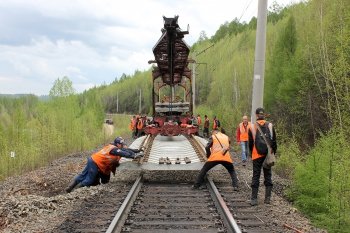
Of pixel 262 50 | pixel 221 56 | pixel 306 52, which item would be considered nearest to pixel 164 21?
pixel 262 50

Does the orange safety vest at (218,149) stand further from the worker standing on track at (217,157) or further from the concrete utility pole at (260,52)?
the concrete utility pole at (260,52)

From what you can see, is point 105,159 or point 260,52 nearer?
point 105,159

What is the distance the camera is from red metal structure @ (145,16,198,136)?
40.3 ft

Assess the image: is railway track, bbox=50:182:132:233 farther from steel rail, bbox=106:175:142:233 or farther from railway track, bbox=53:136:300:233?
steel rail, bbox=106:175:142:233

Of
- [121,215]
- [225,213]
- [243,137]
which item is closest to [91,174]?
[121,215]

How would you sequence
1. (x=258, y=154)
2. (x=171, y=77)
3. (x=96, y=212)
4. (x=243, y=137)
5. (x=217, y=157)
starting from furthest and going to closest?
(x=171, y=77) → (x=243, y=137) → (x=217, y=157) → (x=258, y=154) → (x=96, y=212)

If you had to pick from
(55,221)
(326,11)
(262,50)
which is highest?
(326,11)

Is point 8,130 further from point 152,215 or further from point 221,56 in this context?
point 221,56

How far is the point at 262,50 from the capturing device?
1126cm

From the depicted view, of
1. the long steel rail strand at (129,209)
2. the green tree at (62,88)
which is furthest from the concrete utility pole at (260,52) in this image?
the green tree at (62,88)

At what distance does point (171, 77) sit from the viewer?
15.7 metres

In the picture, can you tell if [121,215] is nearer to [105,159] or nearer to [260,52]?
[105,159]

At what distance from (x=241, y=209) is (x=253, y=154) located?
4.02 ft

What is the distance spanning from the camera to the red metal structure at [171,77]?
12.3m
